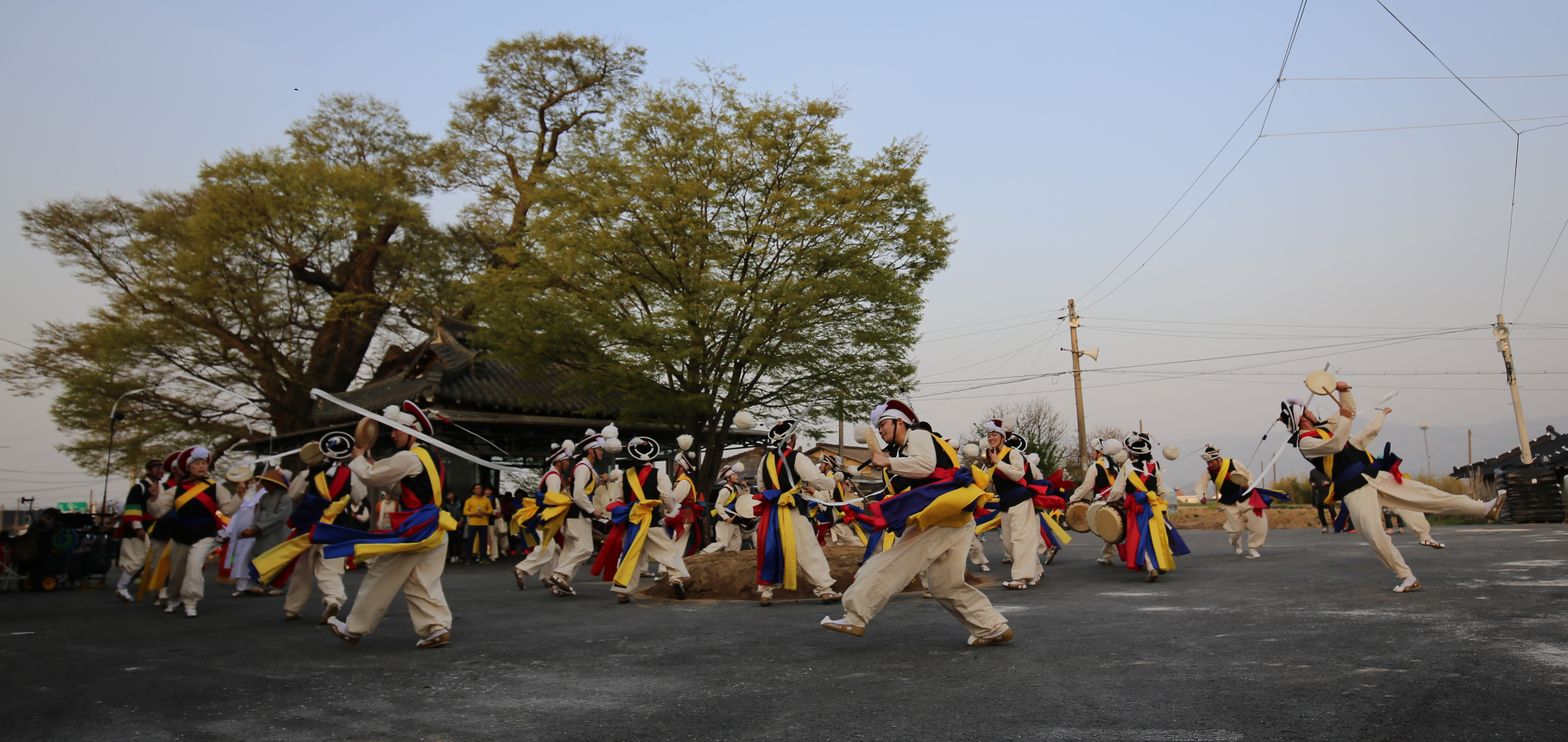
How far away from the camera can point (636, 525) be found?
10766 millimetres

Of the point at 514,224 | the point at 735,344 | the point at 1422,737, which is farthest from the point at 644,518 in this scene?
the point at 514,224

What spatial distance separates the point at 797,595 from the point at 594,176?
1280cm

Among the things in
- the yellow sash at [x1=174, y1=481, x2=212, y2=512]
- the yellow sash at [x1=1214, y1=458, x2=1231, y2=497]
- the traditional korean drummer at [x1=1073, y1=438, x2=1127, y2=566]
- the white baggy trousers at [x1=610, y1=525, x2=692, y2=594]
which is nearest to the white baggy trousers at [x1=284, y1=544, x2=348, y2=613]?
the yellow sash at [x1=174, y1=481, x2=212, y2=512]

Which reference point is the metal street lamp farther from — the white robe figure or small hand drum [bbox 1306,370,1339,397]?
small hand drum [bbox 1306,370,1339,397]

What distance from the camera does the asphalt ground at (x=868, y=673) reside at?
4.21m

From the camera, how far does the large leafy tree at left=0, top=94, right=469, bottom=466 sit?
84.8ft

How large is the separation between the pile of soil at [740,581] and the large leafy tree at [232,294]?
19892mm

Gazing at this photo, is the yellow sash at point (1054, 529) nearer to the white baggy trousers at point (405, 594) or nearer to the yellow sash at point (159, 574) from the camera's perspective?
the white baggy trousers at point (405, 594)

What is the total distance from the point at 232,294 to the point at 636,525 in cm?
2096

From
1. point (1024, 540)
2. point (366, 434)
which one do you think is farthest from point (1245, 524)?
point (366, 434)

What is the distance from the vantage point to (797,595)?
10508 mm

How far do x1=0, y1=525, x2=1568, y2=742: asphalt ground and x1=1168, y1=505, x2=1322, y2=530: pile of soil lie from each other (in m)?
17.9

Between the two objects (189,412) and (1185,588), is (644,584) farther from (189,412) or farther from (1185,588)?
(189,412)

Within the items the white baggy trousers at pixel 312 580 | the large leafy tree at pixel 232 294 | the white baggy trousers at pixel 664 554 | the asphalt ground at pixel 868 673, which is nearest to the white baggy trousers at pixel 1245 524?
the asphalt ground at pixel 868 673
